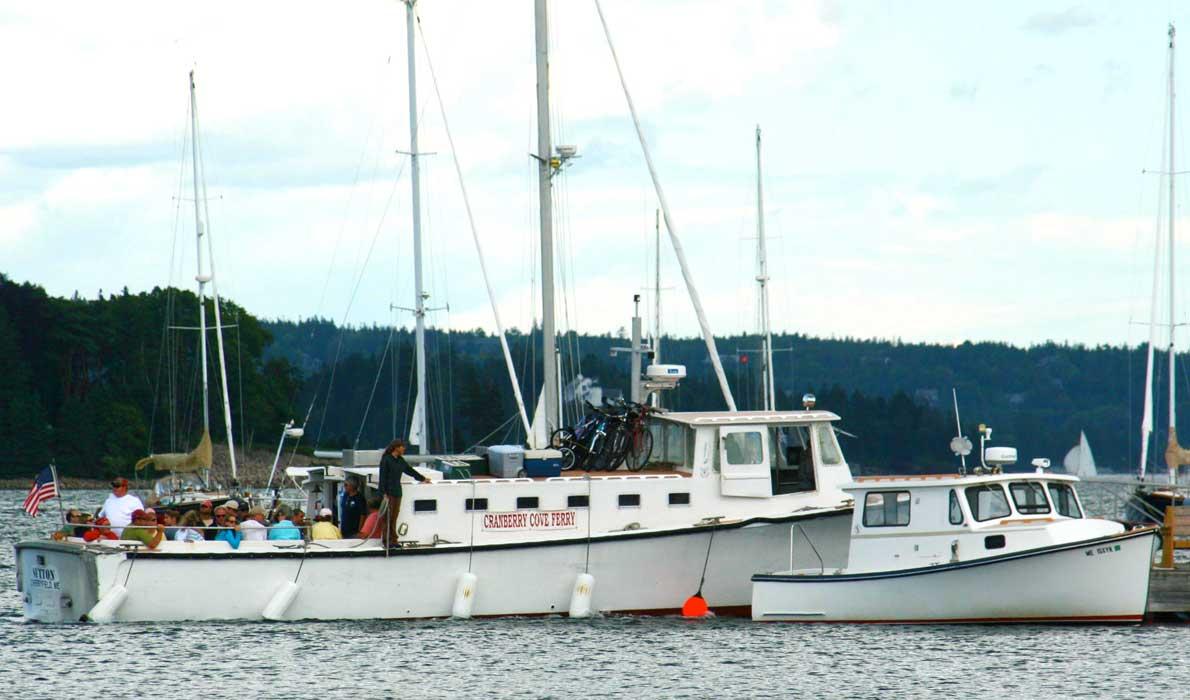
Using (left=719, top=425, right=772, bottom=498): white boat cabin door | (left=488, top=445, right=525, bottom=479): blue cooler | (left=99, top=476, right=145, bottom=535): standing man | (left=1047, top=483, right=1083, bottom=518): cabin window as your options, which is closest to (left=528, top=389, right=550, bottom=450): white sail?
(left=488, top=445, right=525, bottom=479): blue cooler

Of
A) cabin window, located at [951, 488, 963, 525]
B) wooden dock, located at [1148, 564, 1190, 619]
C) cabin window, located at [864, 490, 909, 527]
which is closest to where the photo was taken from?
cabin window, located at [951, 488, 963, 525]

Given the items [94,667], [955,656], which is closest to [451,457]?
[94,667]

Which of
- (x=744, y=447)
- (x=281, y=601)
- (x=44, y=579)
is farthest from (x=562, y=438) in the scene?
(x=44, y=579)

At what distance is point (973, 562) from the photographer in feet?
80.8

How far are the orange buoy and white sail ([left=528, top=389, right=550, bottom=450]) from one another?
3489 mm

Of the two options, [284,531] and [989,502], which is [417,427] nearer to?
[284,531]

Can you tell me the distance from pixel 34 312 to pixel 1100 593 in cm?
9263

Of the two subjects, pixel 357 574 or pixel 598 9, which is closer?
pixel 357 574

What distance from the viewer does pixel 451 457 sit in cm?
2755

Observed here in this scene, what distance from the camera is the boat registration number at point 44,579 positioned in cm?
2527

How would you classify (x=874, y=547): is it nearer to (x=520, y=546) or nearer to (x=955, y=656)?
(x=955, y=656)

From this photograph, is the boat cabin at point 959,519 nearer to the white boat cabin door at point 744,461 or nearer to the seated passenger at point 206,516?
the white boat cabin door at point 744,461

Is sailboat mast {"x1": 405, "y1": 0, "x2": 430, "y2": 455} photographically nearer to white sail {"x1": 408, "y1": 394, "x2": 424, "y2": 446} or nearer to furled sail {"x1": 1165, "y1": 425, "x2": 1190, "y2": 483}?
white sail {"x1": 408, "y1": 394, "x2": 424, "y2": 446}

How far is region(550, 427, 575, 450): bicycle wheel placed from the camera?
27.4 metres
